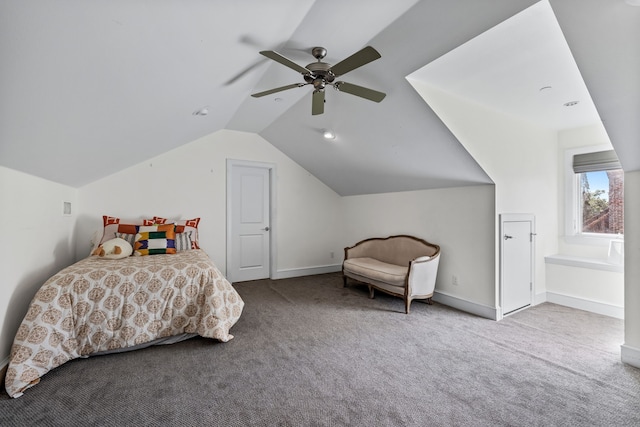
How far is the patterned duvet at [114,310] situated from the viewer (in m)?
Answer: 1.95

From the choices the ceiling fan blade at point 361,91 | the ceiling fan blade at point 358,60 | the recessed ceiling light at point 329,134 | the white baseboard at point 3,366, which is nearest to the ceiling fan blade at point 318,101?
the ceiling fan blade at point 361,91

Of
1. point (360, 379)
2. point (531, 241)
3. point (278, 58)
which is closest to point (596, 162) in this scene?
point (531, 241)

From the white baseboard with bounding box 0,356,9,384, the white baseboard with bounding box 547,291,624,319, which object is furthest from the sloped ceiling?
the white baseboard with bounding box 547,291,624,319

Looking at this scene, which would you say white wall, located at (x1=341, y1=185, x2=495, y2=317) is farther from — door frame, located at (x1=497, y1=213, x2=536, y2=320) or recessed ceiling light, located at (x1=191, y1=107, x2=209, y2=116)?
recessed ceiling light, located at (x1=191, y1=107, x2=209, y2=116)

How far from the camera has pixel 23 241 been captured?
7.21ft

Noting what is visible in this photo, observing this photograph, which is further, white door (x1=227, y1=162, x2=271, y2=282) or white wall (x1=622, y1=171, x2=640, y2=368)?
white door (x1=227, y1=162, x2=271, y2=282)

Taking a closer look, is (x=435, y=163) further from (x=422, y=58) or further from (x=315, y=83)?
(x=315, y=83)

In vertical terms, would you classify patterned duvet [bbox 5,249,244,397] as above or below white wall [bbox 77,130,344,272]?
below

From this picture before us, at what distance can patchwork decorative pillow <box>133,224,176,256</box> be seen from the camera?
3.24m

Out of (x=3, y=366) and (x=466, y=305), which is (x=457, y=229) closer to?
(x=466, y=305)

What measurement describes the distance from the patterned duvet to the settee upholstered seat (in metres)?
1.77

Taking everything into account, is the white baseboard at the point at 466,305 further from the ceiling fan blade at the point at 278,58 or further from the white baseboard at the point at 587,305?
the ceiling fan blade at the point at 278,58

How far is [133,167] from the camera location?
391cm

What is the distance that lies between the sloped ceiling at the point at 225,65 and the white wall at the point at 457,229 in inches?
13.7
